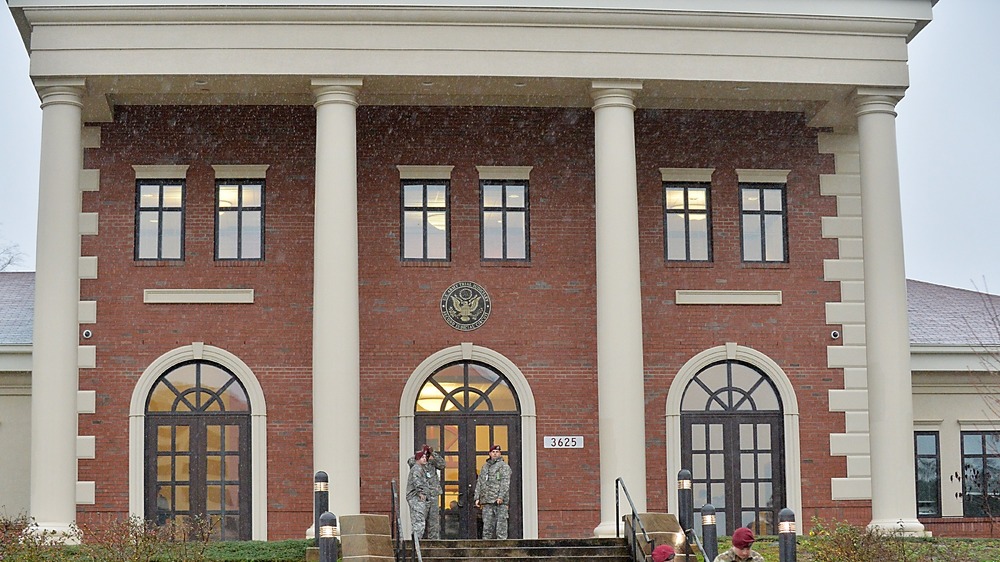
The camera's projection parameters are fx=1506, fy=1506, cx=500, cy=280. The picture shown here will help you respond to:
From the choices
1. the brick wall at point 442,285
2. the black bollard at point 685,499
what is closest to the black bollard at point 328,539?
the black bollard at point 685,499

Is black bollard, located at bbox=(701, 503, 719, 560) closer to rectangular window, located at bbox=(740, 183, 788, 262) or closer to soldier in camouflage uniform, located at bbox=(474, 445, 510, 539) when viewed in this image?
soldier in camouflage uniform, located at bbox=(474, 445, 510, 539)

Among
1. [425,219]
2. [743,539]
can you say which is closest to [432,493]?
[425,219]

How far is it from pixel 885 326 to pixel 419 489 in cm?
765

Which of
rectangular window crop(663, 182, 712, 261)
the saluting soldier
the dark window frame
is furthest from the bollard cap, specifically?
rectangular window crop(663, 182, 712, 261)

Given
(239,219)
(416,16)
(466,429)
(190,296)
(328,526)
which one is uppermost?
(416,16)

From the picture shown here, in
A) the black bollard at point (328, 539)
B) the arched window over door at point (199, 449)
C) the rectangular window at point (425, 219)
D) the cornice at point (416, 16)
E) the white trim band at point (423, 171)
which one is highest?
the cornice at point (416, 16)

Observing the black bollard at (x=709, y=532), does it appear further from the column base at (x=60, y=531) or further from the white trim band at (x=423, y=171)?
the column base at (x=60, y=531)

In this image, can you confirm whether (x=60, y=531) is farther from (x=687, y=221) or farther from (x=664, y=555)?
(x=687, y=221)

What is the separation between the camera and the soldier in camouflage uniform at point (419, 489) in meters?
22.8

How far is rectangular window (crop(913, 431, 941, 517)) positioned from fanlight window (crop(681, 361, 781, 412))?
3.60m

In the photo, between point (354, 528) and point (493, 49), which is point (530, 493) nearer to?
point (354, 528)

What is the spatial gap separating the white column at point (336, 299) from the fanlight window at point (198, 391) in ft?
9.70

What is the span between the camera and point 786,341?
1016 inches

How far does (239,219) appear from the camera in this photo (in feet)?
83.5
